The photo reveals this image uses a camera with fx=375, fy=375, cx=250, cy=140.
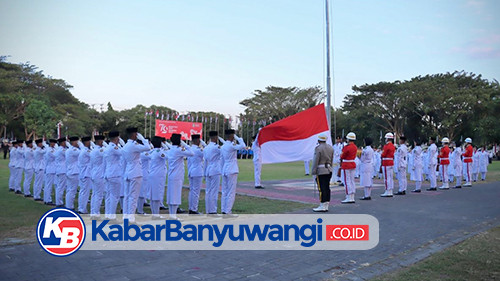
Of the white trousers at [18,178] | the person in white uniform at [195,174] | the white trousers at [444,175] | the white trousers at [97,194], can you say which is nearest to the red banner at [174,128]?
the white trousers at [18,178]

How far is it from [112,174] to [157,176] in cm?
97

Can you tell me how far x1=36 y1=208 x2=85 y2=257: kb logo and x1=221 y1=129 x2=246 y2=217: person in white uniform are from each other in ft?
10.6

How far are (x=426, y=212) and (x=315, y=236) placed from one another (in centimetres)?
397

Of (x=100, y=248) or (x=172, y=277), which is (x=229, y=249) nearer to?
(x=172, y=277)

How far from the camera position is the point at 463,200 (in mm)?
11352

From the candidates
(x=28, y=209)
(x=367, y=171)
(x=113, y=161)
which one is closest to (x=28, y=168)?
(x=28, y=209)

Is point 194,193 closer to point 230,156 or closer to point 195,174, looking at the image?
point 195,174

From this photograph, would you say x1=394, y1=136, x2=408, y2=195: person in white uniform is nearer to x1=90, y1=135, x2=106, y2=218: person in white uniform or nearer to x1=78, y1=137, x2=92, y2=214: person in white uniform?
x1=90, y1=135, x2=106, y2=218: person in white uniform

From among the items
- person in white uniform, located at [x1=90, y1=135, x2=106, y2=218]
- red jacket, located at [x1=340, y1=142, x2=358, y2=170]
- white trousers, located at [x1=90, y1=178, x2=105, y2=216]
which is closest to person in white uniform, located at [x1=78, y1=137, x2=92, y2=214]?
person in white uniform, located at [x1=90, y1=135, x2=106, y2=218]

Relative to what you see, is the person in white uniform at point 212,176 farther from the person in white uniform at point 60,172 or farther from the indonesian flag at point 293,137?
the person in white uniform at point 60,172

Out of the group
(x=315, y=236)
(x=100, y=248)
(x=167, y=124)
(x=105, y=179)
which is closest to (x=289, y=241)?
(x=315, y=236)

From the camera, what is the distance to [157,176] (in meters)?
8.35

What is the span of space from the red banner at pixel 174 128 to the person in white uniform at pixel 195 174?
3638 cm

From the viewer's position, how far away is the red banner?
45156mm
